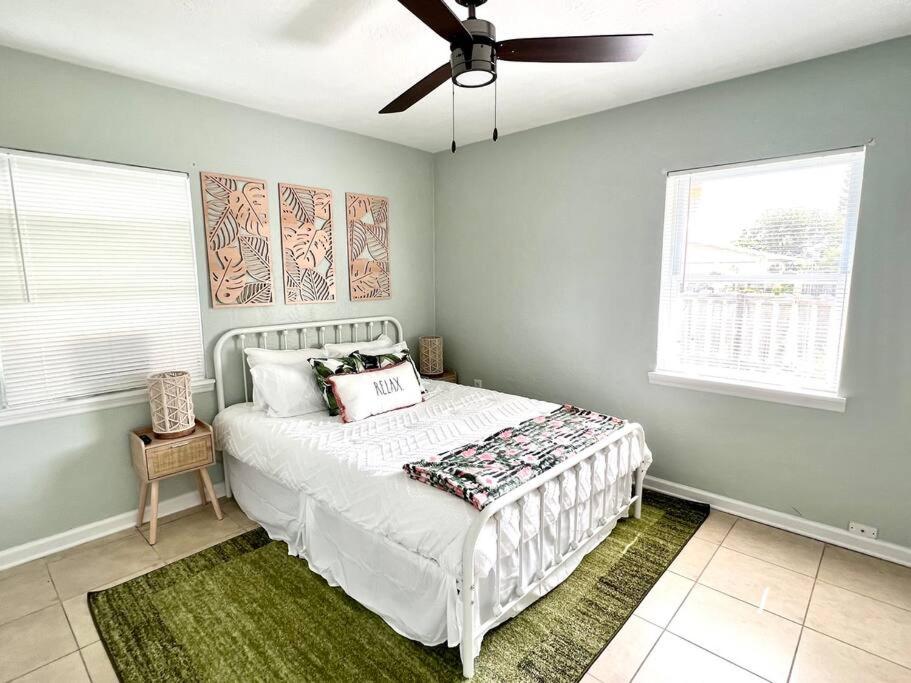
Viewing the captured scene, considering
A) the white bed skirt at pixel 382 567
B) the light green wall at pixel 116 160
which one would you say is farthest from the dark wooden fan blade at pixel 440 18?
the light green wall at pixel 116 160

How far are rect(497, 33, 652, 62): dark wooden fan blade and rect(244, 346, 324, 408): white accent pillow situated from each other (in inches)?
85.8

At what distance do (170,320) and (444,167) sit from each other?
260 centimetres

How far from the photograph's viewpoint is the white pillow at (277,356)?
3.04m

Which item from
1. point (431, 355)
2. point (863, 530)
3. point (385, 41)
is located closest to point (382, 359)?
point (431, 355)

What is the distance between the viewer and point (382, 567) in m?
2.01

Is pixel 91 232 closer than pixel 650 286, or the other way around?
pixel 91 232

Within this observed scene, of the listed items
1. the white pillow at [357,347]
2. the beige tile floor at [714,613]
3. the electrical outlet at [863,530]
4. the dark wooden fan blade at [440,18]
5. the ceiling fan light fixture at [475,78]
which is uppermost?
the dark wooden fan blade at [440,18]

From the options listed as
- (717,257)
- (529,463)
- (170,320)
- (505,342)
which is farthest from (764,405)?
(170,320)

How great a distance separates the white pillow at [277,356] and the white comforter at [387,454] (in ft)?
1.05

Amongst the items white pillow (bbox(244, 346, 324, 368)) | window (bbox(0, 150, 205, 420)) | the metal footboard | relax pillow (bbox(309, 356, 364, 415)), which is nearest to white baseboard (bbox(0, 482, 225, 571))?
window (bbox(0, 150, 205, 420))

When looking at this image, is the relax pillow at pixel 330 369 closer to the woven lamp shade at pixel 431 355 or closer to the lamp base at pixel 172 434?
the lamp base at pixel 172 434

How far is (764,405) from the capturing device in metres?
2.76

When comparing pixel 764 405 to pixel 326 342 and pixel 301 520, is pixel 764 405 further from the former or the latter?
pixel 326 342

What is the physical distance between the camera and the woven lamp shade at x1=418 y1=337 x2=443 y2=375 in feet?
13.6
